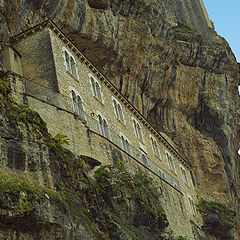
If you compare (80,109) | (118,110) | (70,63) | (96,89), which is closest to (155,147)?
(118,110)

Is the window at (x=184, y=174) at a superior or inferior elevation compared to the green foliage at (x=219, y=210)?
superior

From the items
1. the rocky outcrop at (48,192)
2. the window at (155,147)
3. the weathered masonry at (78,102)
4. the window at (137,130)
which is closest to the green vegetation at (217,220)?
the window at (155,147)

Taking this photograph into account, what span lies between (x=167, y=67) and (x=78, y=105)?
22.6 m

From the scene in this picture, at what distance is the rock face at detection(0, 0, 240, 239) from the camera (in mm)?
33000

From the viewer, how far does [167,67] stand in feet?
153

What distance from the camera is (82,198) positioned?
16.6 m

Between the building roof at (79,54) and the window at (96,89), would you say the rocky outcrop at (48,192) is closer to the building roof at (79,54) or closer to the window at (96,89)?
the window at (96,89)

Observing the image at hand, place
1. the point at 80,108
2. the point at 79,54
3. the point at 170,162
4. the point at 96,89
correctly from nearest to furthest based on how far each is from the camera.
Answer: the point at 80,108
the point at 79,54
the point at 96,89
the point at 170,162

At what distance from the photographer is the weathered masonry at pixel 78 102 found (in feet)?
70.0

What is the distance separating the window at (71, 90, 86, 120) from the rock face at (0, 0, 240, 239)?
5227 millimetres

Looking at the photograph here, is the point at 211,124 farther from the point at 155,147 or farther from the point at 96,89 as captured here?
Result: the point at 96,89

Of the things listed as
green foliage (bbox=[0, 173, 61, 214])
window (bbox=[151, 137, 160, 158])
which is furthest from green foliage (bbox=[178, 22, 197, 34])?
green foliage (bbox=[0, 173, 61, 214])

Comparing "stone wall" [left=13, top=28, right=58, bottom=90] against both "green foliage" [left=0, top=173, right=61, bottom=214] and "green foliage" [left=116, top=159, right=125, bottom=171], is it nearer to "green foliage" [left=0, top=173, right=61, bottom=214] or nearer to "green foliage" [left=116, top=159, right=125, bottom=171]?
"green foliage" [left=116, top=159, right=125, bottom=171]

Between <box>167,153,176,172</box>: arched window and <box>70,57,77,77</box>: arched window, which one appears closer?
<box>70,57,77,77</box>: arched window
